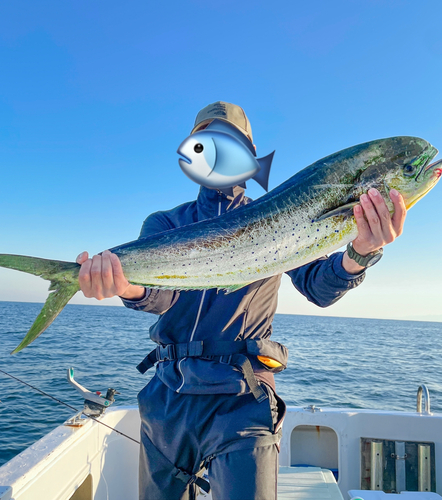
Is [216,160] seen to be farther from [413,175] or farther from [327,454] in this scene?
[327,454]

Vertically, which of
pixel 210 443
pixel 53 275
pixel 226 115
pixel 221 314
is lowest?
pixel 210 443

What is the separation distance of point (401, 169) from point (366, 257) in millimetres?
573

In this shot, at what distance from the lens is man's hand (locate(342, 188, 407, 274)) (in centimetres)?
211

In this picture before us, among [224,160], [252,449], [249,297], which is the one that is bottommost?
[252,449]

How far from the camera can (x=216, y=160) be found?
2.70 m

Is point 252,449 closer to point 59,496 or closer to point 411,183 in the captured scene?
point 411,183

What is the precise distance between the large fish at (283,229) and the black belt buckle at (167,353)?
1.82 feet

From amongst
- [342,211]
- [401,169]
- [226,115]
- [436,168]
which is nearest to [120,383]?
[226,115]

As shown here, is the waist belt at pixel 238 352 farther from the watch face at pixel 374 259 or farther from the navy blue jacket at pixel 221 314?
the watch face at pixel 374 259

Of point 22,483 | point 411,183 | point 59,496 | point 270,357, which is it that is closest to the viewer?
point 411,183

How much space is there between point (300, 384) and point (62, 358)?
44.7 feet

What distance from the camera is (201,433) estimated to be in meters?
2.39

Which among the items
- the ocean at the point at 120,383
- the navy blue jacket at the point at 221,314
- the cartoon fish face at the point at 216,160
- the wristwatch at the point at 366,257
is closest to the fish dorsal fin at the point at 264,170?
the cartoon fish face at the point at 216,160

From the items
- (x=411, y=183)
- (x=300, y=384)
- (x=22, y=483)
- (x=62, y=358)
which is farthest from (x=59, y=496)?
(x=62, y=358)
